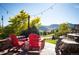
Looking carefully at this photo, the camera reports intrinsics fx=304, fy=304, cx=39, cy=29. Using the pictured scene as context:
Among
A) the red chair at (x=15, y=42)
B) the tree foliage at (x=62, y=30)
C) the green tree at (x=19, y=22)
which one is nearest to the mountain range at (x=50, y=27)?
the tree foliage at (x=62, y=30)

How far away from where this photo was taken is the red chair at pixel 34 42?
372 cm

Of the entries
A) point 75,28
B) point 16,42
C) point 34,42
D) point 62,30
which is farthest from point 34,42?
point 75,28

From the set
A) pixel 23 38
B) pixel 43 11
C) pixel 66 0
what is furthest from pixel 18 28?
pixel 66 0

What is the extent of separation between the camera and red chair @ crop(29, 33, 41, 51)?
3718 mm

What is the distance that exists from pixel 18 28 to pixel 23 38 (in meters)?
0.14

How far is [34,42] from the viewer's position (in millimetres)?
3729

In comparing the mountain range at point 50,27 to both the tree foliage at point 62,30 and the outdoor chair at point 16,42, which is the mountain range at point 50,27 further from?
the outdoor chair at point 16,42

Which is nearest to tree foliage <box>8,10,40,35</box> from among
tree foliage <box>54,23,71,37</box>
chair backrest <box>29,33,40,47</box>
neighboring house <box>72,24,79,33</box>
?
chair backrest <box>29,33,40,47</box>

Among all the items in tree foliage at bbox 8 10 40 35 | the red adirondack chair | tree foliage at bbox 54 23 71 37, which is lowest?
the red adirondack chair

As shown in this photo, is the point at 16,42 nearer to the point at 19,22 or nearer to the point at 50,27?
the point at 19,22

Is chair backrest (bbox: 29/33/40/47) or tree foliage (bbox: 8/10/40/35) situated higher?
→ tree foliage (bbox: 8/10/40/35)

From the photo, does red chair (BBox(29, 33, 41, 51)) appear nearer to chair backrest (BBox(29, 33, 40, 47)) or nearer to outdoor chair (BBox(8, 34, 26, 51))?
chair backrest (BBox(29, 33, 40, 47))
